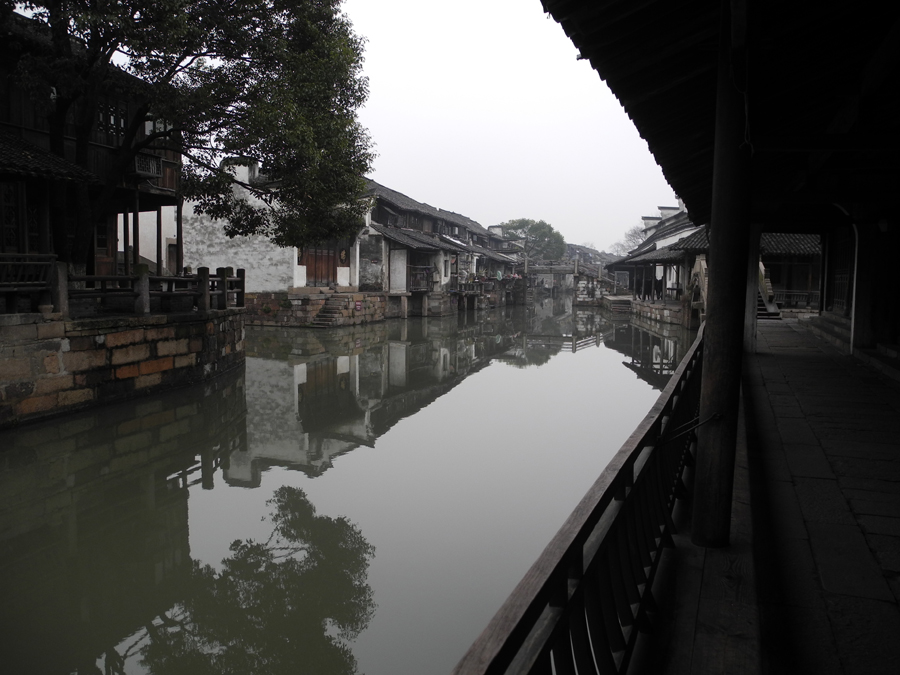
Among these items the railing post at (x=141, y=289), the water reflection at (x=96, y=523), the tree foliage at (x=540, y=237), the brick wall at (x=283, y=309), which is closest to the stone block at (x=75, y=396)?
the water reflection at (x=96, y=523)

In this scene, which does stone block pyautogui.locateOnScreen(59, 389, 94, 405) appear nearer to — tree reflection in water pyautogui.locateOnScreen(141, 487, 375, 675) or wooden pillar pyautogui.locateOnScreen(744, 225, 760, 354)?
tree reflection in water pyautogui.locateOnScreen(141, 487, 375, 675)

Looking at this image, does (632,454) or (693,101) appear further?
(693,101)

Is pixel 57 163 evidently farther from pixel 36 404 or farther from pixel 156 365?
pixel 36 404

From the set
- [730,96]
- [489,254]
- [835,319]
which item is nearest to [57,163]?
[730,96]

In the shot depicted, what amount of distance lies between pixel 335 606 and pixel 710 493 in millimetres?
2721

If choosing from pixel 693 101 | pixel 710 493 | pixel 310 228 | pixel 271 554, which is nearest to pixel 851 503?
pixel 710 493

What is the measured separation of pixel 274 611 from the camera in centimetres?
478

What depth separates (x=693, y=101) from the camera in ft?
16.1

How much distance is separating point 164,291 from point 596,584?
1273 centimetres

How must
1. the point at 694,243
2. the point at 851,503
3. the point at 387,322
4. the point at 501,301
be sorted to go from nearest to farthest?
the point at 851,503, the point at 694,243, the point at 387,322, the point at 501,301

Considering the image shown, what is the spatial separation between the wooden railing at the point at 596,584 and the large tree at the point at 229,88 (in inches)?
410

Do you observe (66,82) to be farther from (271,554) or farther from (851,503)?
(851,503)

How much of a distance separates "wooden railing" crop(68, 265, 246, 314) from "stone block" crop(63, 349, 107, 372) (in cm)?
108

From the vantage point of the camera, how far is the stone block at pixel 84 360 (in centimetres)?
952
